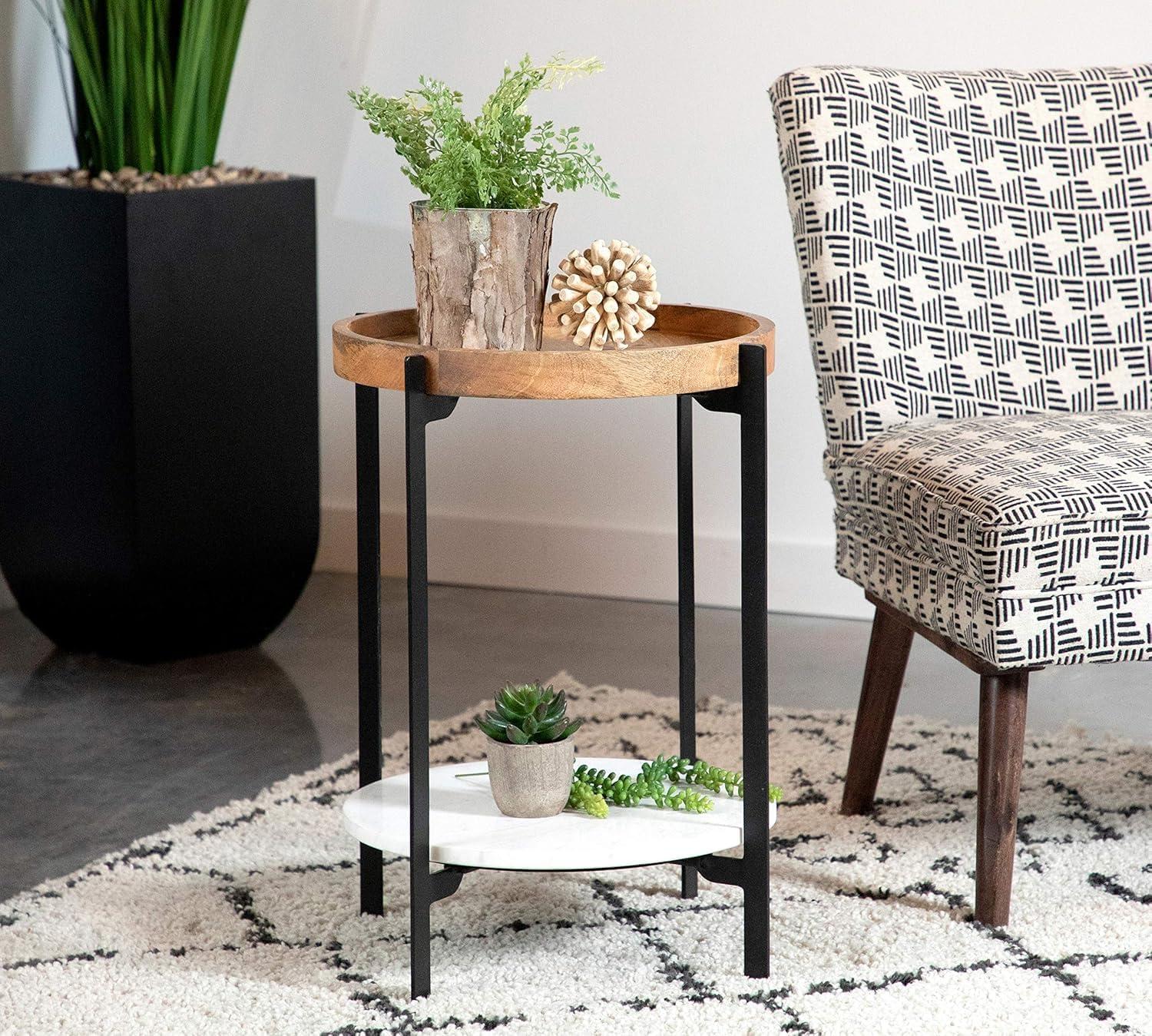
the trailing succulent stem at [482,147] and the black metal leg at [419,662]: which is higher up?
the trailing succulent stem at [482,147]

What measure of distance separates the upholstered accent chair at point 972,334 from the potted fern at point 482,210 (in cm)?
45

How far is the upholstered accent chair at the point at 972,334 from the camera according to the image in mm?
1438

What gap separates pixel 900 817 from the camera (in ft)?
5.73

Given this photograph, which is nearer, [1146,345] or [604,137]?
[1146,345]

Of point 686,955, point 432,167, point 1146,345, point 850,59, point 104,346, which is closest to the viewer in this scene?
point 432,167

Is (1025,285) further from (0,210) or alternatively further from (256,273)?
(0,210)

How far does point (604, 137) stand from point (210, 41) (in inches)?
28.4

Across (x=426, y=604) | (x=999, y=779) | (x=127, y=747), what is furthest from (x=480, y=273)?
(x=127, y=747)

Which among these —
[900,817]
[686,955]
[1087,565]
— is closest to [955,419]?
[1087,565]

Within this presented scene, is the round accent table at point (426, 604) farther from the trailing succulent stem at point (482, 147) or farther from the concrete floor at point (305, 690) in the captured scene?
the concrete floor at point (305, 690)

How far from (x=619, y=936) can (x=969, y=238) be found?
88 cm

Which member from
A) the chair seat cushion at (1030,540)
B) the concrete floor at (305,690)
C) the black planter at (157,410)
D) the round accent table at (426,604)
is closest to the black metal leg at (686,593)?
the round accent table at (426,604)

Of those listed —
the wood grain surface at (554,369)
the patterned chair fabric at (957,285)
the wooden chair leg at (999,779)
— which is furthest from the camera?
the patterned chair fabric at (957,285)

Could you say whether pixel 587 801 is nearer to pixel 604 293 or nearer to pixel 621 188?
pixel 604 293
